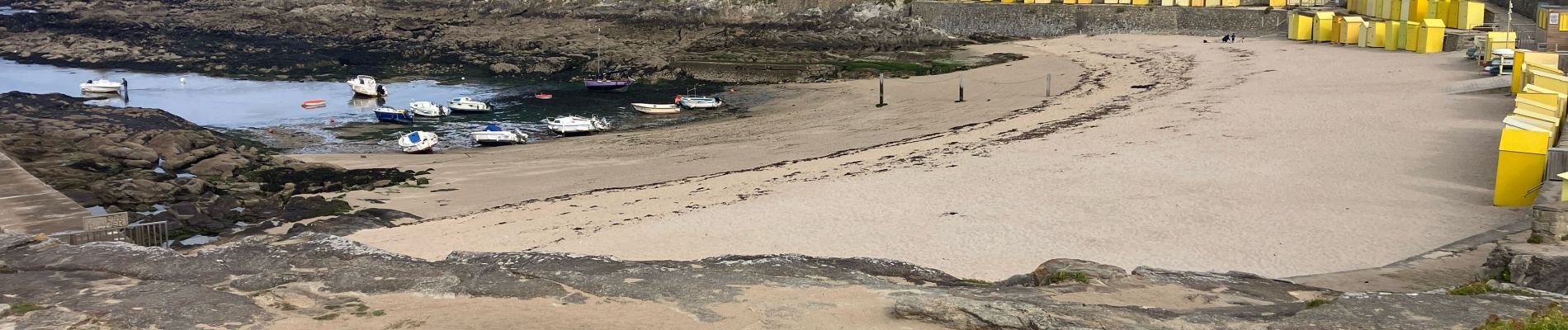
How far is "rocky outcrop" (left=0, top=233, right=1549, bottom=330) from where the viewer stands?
316 inches

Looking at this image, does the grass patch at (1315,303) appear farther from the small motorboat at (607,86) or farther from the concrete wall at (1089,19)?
the concrete wall at (1089,19)

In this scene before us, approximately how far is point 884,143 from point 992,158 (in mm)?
4574

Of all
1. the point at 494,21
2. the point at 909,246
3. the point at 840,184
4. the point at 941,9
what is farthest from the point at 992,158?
the point at 494,21

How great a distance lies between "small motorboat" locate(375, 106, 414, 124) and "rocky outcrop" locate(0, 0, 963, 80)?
11.4 metres

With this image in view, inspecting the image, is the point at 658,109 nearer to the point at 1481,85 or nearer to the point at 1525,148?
the point at 1481,85

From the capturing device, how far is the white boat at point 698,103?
Answer: 34.8m

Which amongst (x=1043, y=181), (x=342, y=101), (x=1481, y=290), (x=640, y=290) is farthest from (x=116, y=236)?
(x=342, y=101)

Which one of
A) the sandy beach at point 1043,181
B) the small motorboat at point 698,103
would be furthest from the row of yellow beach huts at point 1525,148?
the small motorboat at point 698,103

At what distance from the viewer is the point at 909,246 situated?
46.2 ft

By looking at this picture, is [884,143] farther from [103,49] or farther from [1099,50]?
[103,49]

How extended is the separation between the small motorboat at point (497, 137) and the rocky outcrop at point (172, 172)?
4.61 metres

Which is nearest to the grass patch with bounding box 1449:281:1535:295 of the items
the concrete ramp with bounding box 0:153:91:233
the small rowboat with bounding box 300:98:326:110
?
the concrete ramp with bounding box 0:153:91:233

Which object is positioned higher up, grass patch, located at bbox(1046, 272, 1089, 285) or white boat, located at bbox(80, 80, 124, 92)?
grass patch, located at bbox(1046, 272, 1089, 285)

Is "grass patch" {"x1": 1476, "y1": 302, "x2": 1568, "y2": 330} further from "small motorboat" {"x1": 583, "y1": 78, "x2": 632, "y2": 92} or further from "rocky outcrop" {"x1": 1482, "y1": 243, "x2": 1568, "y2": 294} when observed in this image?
"small motorboat" {"x1": 583, "y1": 78, "x2": 632, "y2": 92}
